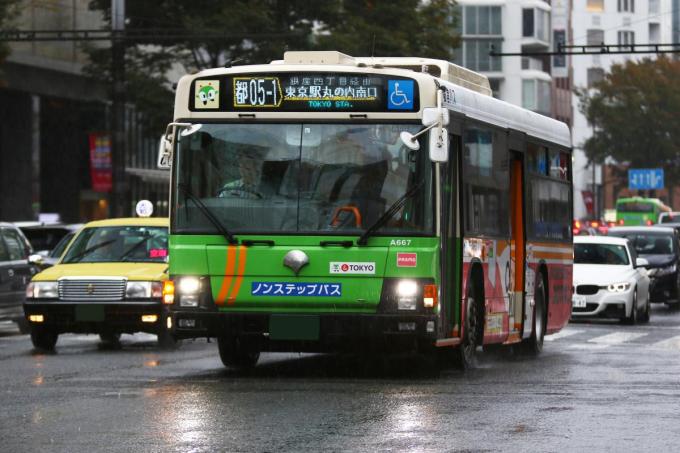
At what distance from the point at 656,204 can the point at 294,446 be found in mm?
84097

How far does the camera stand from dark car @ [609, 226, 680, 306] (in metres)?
38.7

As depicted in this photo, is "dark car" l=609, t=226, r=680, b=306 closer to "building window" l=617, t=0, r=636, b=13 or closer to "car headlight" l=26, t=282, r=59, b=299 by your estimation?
"car headlight" l=26, t=282, r=59, b=299

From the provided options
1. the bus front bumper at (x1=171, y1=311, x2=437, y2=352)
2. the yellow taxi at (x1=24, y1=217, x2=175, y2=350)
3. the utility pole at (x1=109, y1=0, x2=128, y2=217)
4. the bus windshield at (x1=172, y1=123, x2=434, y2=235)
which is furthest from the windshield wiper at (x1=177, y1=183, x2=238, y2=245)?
the utility pole at (x1=109, y1=0, x2=128, y2=217)

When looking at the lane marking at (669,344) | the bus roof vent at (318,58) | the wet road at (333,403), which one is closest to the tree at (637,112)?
the lane marking at (669,344)

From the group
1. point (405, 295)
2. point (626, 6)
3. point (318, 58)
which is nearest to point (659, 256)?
point (318, 58)

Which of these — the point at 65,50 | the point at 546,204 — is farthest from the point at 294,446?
the point at 65,50

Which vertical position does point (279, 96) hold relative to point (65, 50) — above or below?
below

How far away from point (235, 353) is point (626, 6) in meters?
122

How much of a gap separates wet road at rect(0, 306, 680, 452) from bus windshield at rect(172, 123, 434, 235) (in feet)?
4.73

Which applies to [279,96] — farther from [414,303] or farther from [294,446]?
[294,446]

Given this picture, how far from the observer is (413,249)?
1623 cm

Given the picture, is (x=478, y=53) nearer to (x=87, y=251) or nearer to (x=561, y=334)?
(x=561, y=334)

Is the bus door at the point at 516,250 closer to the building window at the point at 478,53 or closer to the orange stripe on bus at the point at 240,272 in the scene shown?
the orange stripe on bus at the point at 240,272

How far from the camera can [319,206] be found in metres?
16.4
